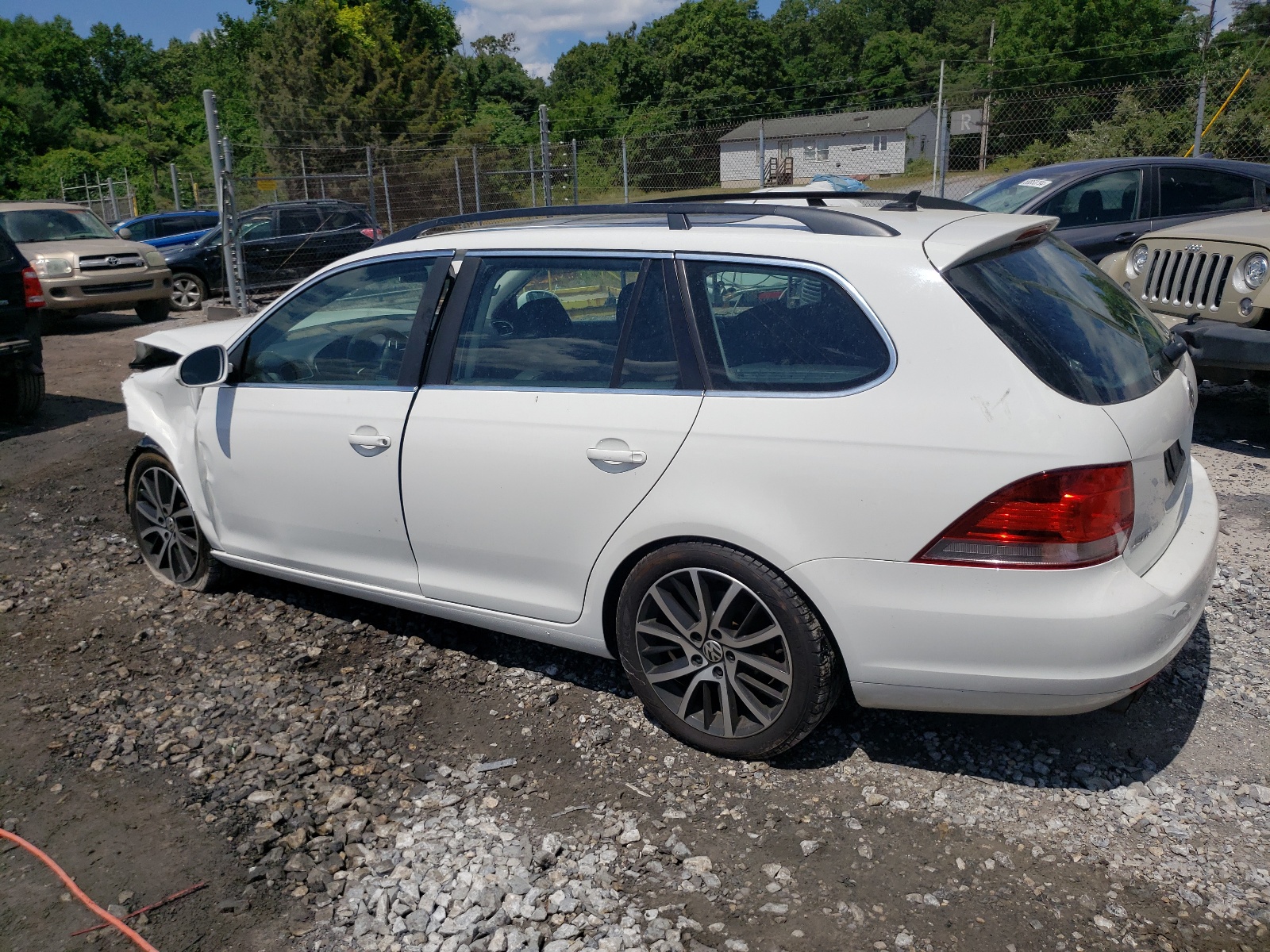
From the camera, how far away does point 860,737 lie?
3.55m

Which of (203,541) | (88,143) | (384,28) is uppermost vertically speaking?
(384,28)

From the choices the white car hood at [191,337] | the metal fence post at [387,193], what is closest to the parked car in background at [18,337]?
the white car hood at [191,337]

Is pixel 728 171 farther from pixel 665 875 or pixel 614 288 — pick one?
pixel 665 875

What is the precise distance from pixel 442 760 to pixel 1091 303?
2.66m

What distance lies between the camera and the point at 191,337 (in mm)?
5195

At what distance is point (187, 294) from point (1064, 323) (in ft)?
54.3

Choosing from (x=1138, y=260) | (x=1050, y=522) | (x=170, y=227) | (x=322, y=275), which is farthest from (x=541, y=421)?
(x=170, y=227)

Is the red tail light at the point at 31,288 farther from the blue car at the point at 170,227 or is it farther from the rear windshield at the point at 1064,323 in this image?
the blue car at the point at 170,227

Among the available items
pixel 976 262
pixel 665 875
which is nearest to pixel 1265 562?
pixel 976 262

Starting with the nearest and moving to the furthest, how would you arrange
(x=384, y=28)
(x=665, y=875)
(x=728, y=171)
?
(x=665, y=875)
(x=728, y=171)
(x=384, y=28)

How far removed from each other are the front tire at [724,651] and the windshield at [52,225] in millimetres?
14289

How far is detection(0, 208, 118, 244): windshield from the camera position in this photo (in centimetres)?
1443

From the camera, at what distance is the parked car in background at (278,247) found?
15.8 metres

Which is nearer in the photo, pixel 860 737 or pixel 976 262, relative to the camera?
pixel 976 262
